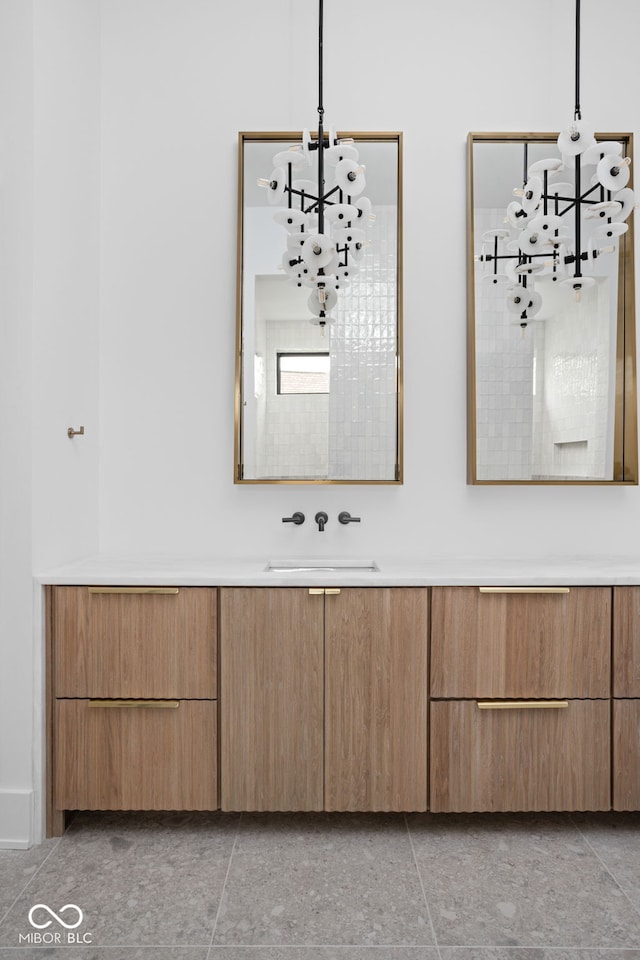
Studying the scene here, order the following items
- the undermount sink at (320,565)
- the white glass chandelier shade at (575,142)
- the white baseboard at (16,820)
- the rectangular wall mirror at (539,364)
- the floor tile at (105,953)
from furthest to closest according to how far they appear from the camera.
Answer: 1. the rectangular wall mirror at (539,364)
2. the undermount sink at (320,565)
3. the white baseboard at (16,820)
4. the white glass chandelier shade at (575,142)
5. the floor tile at (105,953)

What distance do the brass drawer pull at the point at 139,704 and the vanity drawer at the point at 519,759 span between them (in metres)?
0.85

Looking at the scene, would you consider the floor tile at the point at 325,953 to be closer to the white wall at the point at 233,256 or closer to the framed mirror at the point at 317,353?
the white wall at the point at 233,256

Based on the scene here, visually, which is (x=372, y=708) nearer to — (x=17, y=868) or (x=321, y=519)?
(x=321, y=519)

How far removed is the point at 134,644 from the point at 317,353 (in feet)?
4.32

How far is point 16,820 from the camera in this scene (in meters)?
1.94

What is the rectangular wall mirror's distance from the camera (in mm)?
2459

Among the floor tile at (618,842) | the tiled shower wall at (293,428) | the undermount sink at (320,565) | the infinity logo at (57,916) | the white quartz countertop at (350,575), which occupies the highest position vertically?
the tiled shower wall at (293,428)

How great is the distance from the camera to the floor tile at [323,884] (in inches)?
61.8

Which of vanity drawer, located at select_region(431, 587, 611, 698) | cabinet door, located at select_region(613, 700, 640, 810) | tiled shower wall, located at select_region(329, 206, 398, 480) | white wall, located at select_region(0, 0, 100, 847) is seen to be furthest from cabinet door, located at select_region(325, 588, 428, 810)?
white wall, located at select_region(0, 0, 100, 847)

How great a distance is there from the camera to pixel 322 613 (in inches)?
76.9

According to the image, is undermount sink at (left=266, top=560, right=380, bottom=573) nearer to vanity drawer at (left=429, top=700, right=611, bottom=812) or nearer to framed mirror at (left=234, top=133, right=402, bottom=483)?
framed mirror at (left=234, top=133, right=402, bottom=483)

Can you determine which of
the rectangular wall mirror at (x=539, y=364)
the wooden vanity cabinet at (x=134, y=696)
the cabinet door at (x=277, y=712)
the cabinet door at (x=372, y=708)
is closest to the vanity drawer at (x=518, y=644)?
the cabinet door at (x=372, y=708)

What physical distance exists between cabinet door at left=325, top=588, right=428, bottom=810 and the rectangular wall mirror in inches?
32.8

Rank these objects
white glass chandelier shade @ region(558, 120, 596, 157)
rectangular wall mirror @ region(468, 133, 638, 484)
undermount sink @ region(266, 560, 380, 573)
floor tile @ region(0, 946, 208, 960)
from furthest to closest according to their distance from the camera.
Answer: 1. rectangular wall mirror @ region(468, 133, 638, 484)
2. undermount sink @ region(266, 560, 380, 573)
3. white glass chandelier shade @ region(558, 120, 596, 157)
4. floor tile @ region(0, 946, 208, 960)
